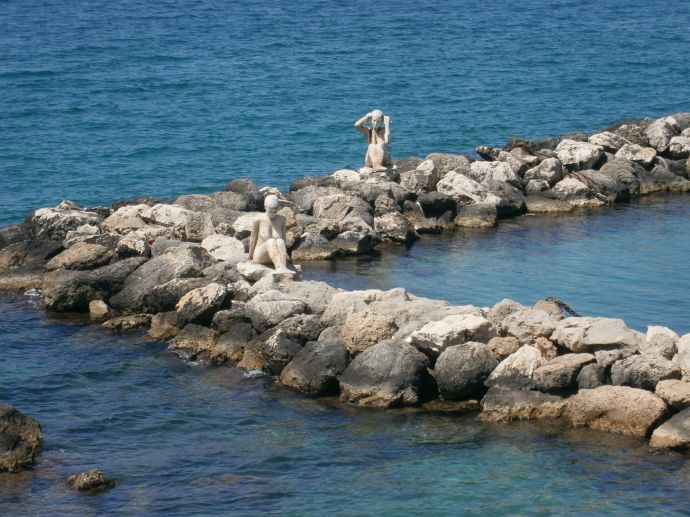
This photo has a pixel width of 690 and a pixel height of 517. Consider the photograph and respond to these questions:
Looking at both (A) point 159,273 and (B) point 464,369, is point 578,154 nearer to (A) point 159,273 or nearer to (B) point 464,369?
(A) point 159,273

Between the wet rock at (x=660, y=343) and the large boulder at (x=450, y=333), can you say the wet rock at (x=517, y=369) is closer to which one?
the large boulder at (x=450, y=333)

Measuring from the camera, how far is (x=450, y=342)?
23688 millimetres

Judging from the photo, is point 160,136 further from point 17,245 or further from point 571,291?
point 571,291

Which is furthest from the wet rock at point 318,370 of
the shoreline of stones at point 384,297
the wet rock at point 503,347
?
the wet rock at point 503,347

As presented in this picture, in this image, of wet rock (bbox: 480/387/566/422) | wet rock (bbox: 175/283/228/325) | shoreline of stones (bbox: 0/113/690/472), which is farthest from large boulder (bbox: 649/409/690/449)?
wet rock (bbox: 175/283/228/325)

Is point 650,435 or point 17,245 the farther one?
point 17,245

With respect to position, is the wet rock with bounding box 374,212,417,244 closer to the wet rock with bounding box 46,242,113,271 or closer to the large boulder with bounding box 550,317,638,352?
the wet rock with bounding box 46,242,113,271

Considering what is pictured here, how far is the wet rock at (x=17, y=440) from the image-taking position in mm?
20875

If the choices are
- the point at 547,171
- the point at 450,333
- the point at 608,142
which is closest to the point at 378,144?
the point at 547,171

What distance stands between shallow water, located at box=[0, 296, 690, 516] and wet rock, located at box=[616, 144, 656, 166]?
1999 centimetres

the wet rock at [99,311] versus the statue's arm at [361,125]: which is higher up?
the statue's arm at [361,125]

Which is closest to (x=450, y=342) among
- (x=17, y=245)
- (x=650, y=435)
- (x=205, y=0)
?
(x=650, y=435)

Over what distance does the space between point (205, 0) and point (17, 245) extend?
199 ft

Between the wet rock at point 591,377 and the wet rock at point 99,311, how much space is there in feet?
37.0
